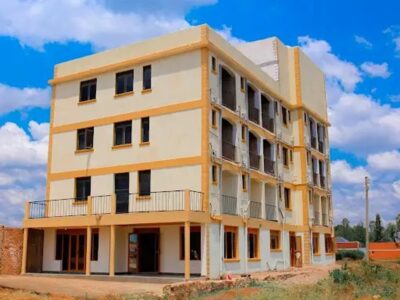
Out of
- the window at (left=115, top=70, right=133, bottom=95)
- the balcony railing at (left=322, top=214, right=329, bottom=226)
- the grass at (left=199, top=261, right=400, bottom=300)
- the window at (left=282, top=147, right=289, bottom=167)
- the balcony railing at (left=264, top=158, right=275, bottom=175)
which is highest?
the window at (left=115, top=70, right=133, bottom=95)

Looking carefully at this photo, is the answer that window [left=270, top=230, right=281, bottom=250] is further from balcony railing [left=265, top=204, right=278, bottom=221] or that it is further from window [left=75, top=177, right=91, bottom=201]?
window [left=75, top=177, right=91, bottom=201]

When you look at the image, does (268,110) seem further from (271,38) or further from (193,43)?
(193,43)

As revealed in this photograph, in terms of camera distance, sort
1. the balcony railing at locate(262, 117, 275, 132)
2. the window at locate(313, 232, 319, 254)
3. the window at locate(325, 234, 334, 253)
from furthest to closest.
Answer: the window at locate(325, 234, 334, 253) → the window at locate(313, 232, 319, 254) → the balcony railing at locate(262, 117, 275, 132)

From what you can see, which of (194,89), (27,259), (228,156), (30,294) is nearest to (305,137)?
(228,156)

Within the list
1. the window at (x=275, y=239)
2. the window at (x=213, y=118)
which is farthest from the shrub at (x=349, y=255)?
the window at (x=213, y=118)

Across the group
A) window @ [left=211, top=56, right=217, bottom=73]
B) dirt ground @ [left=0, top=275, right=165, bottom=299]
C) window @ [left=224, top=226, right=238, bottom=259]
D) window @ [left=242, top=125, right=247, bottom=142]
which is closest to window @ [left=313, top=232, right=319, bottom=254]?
window @ [left=242, top=125, right=247, bottom=142]

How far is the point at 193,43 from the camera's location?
84.5 ft

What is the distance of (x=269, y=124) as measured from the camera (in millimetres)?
32719

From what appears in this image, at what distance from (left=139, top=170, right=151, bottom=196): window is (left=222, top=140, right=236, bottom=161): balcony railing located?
3.92 metres

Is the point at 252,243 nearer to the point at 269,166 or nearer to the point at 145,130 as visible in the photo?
the point at 269,166

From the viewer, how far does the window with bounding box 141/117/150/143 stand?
2662cm

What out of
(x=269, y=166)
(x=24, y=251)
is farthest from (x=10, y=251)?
(x=269, y=166)

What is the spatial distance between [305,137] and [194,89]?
13.2m

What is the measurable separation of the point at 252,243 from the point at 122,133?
9097 millimetres
